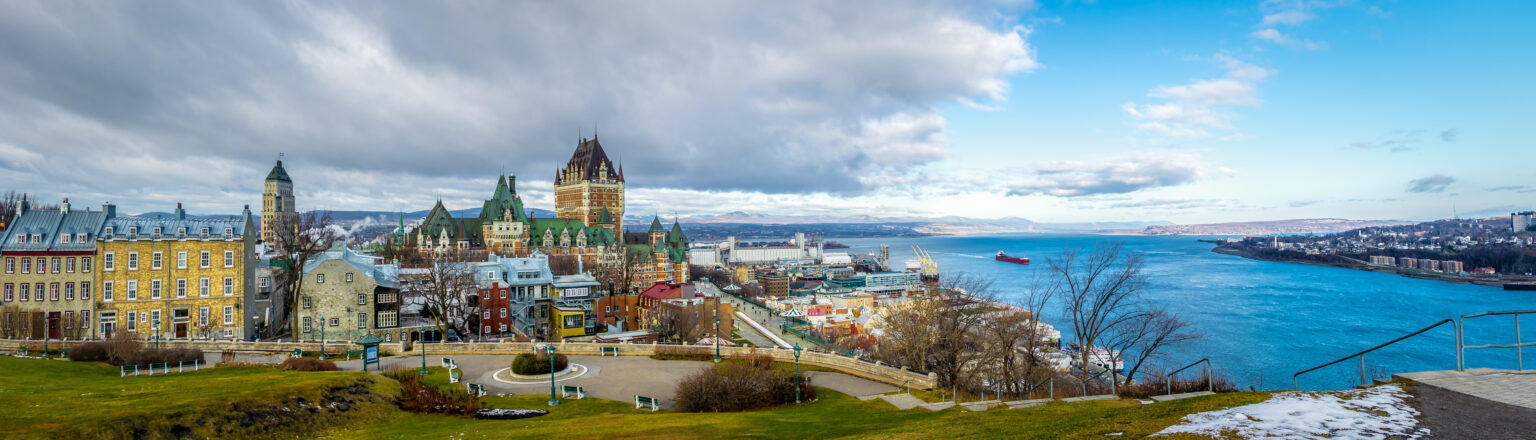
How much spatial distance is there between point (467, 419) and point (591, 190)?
10075cm

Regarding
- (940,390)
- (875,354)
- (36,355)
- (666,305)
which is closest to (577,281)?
(666,305)

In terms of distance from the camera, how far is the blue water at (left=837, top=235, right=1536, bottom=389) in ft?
146

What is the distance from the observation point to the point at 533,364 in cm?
2288

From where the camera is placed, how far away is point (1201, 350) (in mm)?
49156

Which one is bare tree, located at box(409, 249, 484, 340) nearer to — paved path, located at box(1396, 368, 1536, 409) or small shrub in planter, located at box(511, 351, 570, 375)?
small shrub in planter, located at box(511, 351, 570, 375)

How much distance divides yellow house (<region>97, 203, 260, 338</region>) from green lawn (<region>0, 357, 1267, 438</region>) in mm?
14439

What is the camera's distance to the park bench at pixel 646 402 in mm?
18109

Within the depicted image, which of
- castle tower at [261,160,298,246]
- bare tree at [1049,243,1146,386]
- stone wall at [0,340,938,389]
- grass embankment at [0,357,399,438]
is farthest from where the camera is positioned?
castle tower at [261,160,298,246]

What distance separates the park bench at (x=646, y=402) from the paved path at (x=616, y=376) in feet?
0.90

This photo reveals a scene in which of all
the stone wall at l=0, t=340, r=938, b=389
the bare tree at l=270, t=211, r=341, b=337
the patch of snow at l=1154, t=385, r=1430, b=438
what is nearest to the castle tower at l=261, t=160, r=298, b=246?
the bare tree at l=270, t=211, r=341, b=337

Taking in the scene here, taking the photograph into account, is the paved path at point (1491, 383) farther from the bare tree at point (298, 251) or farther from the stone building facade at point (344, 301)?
the stone building facade at point (344, 301)

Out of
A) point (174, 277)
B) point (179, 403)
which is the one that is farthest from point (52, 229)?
point (179, 403)

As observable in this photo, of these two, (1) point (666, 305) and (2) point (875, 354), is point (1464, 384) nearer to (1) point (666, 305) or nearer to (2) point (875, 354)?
(2) point (875, 354)

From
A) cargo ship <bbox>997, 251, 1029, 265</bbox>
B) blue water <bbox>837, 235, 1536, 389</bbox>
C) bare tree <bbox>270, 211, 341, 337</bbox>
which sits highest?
bare tree <bbox>270, 211, 341, 337</bbox>
